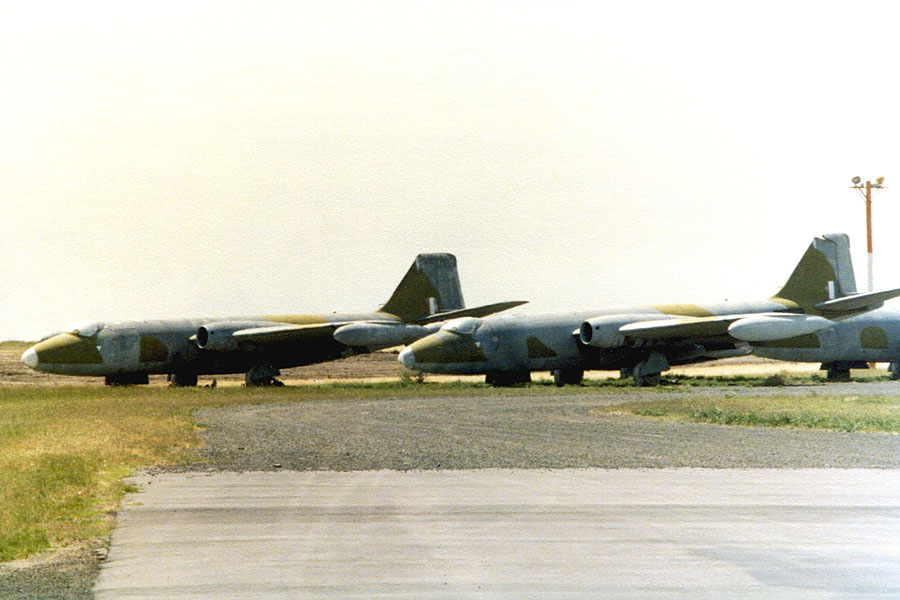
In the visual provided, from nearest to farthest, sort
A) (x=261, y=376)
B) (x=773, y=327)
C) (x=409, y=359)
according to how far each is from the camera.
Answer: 1. (x=773, y=327)
2. (x=409, y=359)
3. (x=261, y=376)

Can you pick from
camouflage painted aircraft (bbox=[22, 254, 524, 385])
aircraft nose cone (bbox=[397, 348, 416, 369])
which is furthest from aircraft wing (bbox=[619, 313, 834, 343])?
aircraft nose cone (bbox=[397, 348, 416, 369])

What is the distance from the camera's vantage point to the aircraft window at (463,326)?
41.1 m

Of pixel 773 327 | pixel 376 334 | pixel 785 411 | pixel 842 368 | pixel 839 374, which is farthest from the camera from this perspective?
pixel 839 374

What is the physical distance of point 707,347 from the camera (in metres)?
44.8

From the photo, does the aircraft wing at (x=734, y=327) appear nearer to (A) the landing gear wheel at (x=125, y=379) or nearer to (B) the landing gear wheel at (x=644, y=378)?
(B) the landing gear wheel at (x=644, y=378)

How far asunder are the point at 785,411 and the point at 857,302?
2052cm

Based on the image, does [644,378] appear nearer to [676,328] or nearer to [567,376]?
[676,328]

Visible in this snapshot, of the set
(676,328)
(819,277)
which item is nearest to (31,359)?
(676,328)

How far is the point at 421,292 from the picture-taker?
52.1m

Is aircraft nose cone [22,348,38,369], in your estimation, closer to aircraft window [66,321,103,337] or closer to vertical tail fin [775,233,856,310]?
aircraft window [66,321,103,337]

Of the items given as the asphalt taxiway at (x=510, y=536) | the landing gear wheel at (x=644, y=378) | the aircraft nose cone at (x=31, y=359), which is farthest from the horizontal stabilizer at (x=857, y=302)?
the aircraft nose cone at (x=31, y=359)

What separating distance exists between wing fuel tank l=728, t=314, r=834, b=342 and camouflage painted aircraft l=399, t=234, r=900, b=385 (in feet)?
0.12

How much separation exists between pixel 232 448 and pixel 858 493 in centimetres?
1081

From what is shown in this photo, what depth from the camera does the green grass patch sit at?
956 inches
